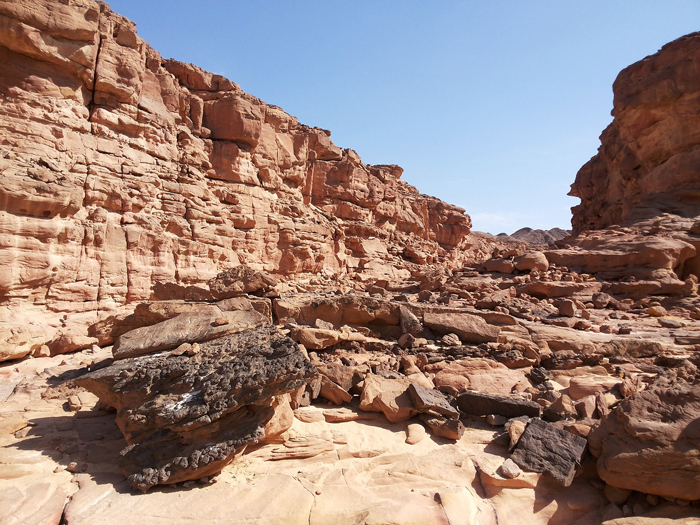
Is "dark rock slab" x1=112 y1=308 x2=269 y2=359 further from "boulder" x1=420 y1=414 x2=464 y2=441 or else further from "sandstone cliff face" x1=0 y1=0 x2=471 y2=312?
"sandstone cliff face" x1=0 y1=0 x2=471 y2=312

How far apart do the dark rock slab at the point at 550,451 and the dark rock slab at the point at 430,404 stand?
718mm

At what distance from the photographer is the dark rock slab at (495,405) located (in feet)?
13.6

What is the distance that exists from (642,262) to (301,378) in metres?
10.4

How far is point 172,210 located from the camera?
13.0m

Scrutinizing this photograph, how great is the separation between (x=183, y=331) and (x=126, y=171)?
28.1 feet

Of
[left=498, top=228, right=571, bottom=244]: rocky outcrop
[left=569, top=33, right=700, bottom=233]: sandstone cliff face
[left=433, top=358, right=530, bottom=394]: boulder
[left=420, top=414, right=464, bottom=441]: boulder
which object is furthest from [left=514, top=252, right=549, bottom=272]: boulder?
[left=498, top=228, right=571, bottom=244]: rocky outcrop

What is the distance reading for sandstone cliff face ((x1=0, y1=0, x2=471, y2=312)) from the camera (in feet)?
31.5

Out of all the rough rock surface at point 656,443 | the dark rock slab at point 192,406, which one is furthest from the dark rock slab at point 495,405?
the dark rock slab at point 192,406

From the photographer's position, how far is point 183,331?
5.55m

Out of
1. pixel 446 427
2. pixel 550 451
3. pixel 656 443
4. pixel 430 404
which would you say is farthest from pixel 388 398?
pixel 656 443

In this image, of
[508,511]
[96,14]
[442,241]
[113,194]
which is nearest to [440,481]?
[508,511]

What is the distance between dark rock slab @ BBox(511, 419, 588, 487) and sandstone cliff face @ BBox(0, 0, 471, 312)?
35.4 feet

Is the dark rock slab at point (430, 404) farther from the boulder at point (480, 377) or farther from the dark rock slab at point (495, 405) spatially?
the boulder at point (480, 377)

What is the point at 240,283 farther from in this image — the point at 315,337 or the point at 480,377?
the point at 480,377
